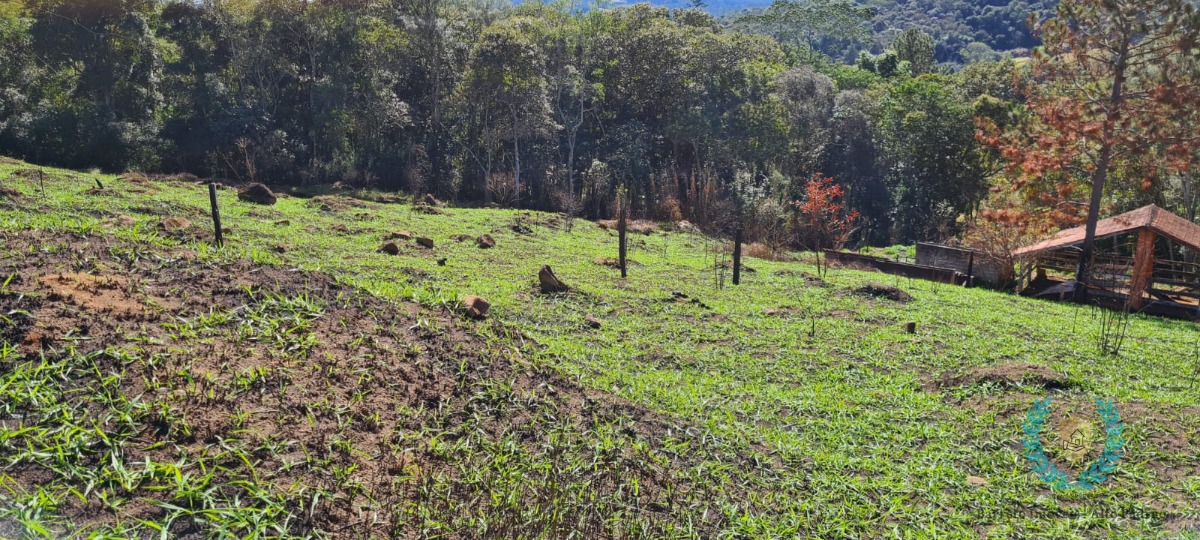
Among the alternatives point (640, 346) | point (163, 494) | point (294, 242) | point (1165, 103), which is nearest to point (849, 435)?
point (640, 346)

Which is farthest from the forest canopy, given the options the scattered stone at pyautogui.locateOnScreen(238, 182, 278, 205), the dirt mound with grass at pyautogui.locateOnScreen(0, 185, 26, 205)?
the dirt mound with grass at pyautogui.locateOnScreen(0, 185, 26, 205)

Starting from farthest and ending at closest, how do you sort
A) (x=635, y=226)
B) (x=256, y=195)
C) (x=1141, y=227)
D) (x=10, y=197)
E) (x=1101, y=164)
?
(x=635, y=226)
(x=256, y=195)
(x=1101, y=164)
(x=1141, y=227)
(x=10, y=197)

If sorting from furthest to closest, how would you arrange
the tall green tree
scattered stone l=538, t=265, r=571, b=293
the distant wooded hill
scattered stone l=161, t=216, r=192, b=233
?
the distant wooded hill, the tall green tree, scattered stone l=538, t=265, r=571, b=293, scattered stone l=161, t=216, r=192, b=233

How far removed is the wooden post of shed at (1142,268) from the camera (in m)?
13.6

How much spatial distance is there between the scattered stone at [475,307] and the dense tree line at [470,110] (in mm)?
16319

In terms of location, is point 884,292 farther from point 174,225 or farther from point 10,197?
point 10,197

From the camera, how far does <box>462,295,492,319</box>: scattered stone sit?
6176 mm

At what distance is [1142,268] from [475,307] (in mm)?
14191

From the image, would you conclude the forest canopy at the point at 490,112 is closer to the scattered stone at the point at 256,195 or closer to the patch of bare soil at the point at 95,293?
the scattered stone at the point at 256,195

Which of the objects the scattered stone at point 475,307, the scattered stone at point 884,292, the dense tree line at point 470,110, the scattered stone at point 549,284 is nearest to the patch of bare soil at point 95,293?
the scattered stone at point 475,307

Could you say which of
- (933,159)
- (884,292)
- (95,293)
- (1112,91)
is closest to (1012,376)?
(884,292)

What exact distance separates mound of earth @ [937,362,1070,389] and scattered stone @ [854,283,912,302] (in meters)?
4.18

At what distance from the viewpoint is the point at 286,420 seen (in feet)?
12.7

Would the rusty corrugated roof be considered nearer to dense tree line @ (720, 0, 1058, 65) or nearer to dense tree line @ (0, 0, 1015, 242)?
dense tree line @ (0, 0, 1015, 242)
